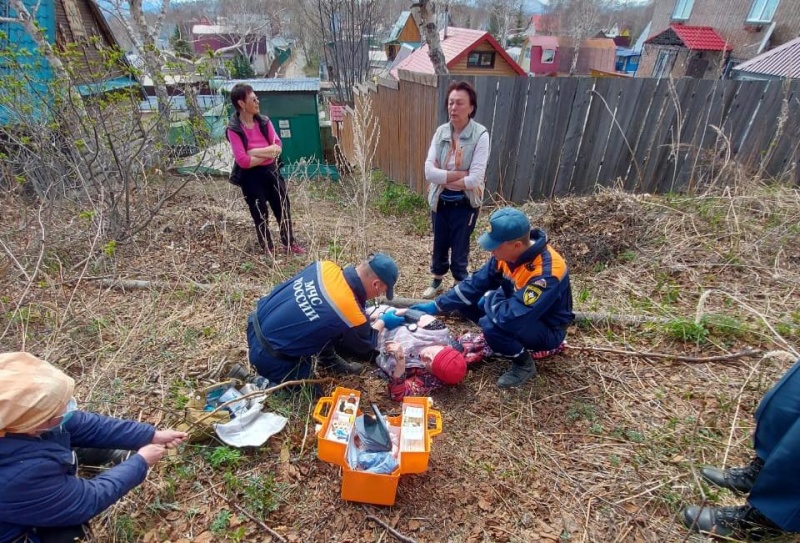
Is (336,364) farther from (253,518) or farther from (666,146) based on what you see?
(666,146)

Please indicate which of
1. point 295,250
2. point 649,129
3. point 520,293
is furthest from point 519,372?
point 649,129

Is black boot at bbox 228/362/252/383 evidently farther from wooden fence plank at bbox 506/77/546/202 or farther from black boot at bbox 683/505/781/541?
wooden fence plank at bbox 506/77/546/202

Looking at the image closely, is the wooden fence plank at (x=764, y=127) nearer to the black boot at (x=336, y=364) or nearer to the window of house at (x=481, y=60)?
the black boot at (x=336, y=364)

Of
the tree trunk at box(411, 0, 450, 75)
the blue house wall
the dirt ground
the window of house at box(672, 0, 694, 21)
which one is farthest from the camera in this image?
the window of house at box(672, 0, 694, 21)

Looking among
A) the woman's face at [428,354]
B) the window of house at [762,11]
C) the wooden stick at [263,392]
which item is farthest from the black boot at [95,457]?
the window of house at [762,11]

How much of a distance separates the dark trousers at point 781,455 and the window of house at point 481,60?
1987 centimetres

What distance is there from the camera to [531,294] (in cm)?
228

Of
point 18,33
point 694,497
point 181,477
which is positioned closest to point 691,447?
point 694,497

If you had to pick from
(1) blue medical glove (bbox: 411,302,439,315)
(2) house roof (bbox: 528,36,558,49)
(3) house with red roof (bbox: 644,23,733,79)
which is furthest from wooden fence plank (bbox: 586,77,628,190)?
(2) house roof (bbox: 528,36,558,49)

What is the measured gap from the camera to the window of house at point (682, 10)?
24.4 metres

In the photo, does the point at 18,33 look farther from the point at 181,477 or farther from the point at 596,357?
the point at 596,357

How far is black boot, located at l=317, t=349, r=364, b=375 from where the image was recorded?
104 inches

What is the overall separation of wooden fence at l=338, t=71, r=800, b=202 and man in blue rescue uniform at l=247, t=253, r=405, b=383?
386 centimetres

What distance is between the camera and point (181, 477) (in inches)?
76.1
